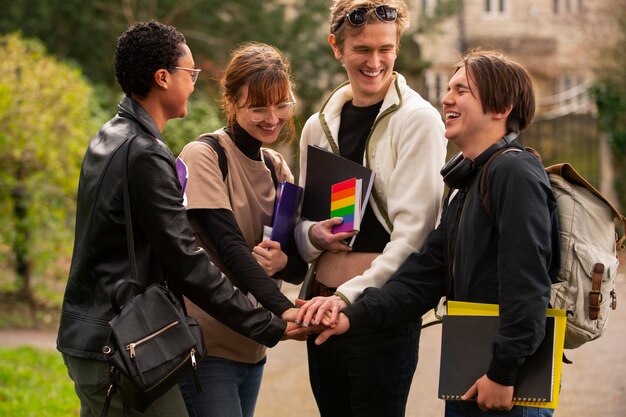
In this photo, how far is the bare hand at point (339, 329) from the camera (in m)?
3.75

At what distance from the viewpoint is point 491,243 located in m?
3.26

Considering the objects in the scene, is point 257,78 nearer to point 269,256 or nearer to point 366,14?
point 366,14

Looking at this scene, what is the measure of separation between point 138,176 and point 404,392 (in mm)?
1439

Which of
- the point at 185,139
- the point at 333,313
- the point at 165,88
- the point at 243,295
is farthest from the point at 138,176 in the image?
the point at 185,139

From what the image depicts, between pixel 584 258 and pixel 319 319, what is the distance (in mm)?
1097

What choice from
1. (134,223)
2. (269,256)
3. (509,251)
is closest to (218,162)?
(269,256)

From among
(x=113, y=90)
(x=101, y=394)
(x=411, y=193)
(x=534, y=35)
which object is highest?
(x=411, y=193)

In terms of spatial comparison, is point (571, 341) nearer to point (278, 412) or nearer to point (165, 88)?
point (165, 88)

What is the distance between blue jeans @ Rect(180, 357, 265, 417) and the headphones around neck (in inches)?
45.9

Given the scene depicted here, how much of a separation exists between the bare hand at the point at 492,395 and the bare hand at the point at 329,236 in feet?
2.94

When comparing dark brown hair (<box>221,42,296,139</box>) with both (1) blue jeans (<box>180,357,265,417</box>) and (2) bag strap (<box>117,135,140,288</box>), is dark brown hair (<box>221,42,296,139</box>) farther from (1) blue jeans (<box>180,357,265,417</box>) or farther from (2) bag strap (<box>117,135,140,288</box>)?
(1) blue jeans (<box>180,357,265,417</box>)

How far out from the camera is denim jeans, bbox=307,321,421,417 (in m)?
3.80

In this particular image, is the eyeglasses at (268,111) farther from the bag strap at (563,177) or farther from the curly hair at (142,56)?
the bag strap at (563,177)

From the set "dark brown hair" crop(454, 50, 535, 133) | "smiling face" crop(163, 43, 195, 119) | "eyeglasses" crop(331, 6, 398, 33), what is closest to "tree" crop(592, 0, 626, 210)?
"eyeglasses" crop(331, 6, 398, 33)
